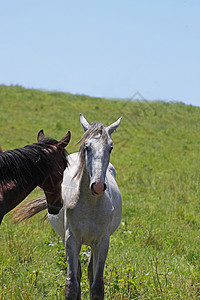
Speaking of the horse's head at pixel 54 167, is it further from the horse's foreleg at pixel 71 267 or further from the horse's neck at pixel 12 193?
the horse's foreleg at pixel 71 267

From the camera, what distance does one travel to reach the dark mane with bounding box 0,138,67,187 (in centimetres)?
311

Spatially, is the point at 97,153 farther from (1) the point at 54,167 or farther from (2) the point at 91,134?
(1) the point at 54,167

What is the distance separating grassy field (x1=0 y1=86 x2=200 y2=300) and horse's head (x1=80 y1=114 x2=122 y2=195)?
50 cm

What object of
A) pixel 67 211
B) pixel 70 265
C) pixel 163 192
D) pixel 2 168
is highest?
pixel 2 168

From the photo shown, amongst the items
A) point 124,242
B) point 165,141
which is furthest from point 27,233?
point 165,141

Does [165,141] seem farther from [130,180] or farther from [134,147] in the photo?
[130,180]

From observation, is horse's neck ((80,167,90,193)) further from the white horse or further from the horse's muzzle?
the horse's muzzle

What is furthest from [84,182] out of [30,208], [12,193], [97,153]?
[30,208]

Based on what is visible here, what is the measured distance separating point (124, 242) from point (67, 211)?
113 inches

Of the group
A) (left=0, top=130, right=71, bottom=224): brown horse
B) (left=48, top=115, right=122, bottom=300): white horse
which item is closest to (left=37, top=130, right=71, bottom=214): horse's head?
(left=0, top=130, right=71, bottom=224): brown horse

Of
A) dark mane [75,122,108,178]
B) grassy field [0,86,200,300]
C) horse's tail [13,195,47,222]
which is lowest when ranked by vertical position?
grassy field [0,86,200,300]

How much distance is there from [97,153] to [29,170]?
25.0 inches

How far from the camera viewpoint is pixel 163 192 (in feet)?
33.0

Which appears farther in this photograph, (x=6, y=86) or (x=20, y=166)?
(x=6, y=86)
